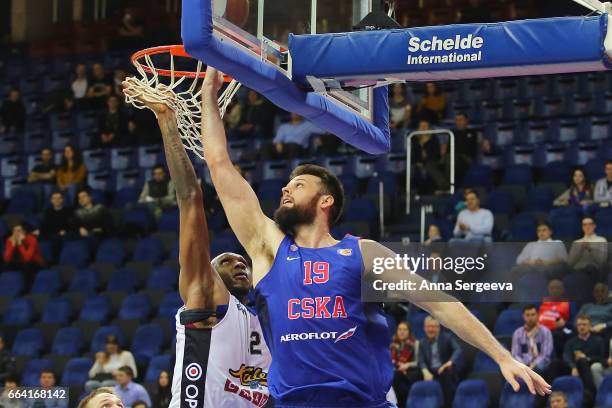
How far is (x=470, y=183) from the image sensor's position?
672 inches

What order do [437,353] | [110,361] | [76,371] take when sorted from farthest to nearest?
1. [76,371]
2. [110,361]
3. [437,353]

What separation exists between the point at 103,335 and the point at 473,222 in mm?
4850

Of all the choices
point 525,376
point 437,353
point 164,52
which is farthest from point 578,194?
point 525,376

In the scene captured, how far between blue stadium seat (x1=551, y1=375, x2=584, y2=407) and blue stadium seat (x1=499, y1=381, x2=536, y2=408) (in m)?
0.40

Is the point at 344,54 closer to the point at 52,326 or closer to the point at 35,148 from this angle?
the point at 52,326

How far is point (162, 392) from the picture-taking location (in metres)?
13.8

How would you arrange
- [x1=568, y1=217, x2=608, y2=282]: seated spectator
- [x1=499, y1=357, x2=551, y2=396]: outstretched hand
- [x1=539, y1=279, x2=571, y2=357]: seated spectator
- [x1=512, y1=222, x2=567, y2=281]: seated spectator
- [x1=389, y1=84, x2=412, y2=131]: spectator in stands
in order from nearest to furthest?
[x1=499, y1=357, x2=551, y2=396]: outstretched hand
[x1=512, y1=222, x2=567, y2=281]: seated spectator
[x1=568, y1=217, x2=608, y2=282]: seated spectator
[x1=539, y1=279, x2=571, y2=357]: seated spectator
[x1=389, y1=84, x2=412, y2=131]: spectator in stands

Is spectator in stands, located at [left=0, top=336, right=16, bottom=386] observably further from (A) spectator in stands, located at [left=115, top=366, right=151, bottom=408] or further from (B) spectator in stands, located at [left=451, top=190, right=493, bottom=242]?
(B) spectator in stands, located at [left=451, top=190, right=493, bottom=242]

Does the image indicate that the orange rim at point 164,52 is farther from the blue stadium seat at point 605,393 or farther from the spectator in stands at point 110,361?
the spectator in stands at point 110,361

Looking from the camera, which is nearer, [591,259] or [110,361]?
[591,259]

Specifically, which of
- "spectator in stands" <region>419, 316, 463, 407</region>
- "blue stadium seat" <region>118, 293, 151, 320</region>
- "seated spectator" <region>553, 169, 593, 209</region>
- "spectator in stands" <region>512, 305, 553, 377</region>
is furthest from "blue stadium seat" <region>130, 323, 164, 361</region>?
"seated spectator" <region>553, 169, 593, 209</region>

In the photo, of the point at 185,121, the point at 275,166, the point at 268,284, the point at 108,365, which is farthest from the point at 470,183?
the point at 268,284

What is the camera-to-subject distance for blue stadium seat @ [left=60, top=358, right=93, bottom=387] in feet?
49.2

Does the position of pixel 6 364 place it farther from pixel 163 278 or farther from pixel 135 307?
pixel 163 278
